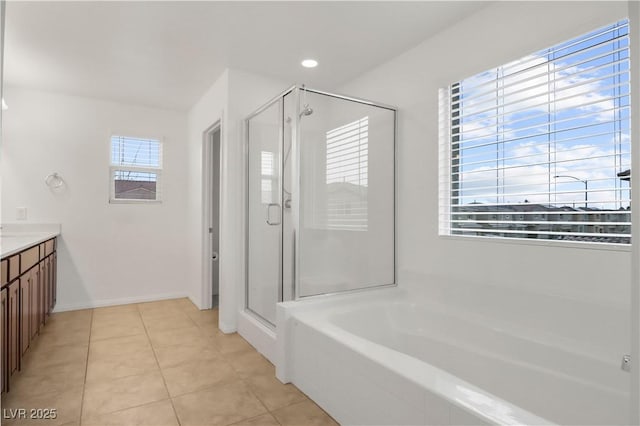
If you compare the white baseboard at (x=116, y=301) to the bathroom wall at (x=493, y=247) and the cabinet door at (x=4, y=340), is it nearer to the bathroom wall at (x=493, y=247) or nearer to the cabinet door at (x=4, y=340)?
the cabinet door at (x=4, y=340)

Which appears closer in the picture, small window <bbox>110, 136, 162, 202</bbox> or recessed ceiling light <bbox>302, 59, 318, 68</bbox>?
recessed ceiling light <bbox>302, 59, 318, 68</bbox>

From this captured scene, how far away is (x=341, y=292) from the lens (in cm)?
273

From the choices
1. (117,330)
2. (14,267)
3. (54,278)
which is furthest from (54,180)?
(14,267)

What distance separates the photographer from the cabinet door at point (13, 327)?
2.09m

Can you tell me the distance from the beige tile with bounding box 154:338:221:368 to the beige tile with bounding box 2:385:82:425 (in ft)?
1.87

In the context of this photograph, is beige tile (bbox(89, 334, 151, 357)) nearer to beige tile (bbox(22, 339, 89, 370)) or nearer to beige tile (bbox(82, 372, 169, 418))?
beige tile (bbox(22, 339, 89, 370))

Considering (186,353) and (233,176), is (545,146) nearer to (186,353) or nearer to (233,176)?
(233,176)

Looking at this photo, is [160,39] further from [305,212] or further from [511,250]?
[511,250]

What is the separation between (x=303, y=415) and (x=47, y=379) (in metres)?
1.70

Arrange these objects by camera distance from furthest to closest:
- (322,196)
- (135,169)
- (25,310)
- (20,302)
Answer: (135,169), (322,196), (25,310), (20,302)

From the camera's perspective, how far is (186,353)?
2.87m

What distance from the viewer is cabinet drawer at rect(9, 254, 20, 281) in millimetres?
2145

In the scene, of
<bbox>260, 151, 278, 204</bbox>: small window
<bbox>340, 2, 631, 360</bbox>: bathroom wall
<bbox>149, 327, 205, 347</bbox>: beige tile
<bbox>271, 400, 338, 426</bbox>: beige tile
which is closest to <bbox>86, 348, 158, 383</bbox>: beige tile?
<bbox>149, 327, 205, 347</bbox>: beige tile

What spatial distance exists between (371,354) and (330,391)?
0.44m
